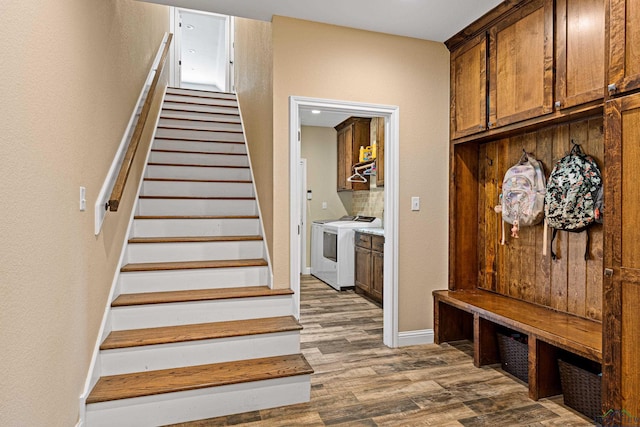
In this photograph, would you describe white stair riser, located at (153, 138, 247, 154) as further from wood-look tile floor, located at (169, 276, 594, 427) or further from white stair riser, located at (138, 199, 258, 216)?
wood-look tile floor, located at (169, 276, 594, 427)

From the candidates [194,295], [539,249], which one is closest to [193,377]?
[194,295]

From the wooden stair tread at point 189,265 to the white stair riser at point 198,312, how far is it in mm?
326

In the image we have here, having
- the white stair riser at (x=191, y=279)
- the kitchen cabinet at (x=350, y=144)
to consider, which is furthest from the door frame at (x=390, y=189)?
the kitchen cabinet at (x=350, y=144)

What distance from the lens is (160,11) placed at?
454 cm

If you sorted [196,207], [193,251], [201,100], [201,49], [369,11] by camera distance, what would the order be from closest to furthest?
[369,11] → [193,251] → [196,207] → [201,100] → [201,49]

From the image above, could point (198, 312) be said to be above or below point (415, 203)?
below

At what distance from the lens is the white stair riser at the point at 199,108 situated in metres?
5.00

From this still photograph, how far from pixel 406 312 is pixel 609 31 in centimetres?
233

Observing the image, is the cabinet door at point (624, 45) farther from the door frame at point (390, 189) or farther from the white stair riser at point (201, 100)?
the white stair riser at point (201, 100)

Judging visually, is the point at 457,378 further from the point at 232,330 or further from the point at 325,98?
the point at 325,98

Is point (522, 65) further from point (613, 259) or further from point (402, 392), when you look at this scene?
point (402, 392)

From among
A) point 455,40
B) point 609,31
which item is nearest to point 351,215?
point 455,40

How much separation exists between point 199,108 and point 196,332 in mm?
3734

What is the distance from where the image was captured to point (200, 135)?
452cm
